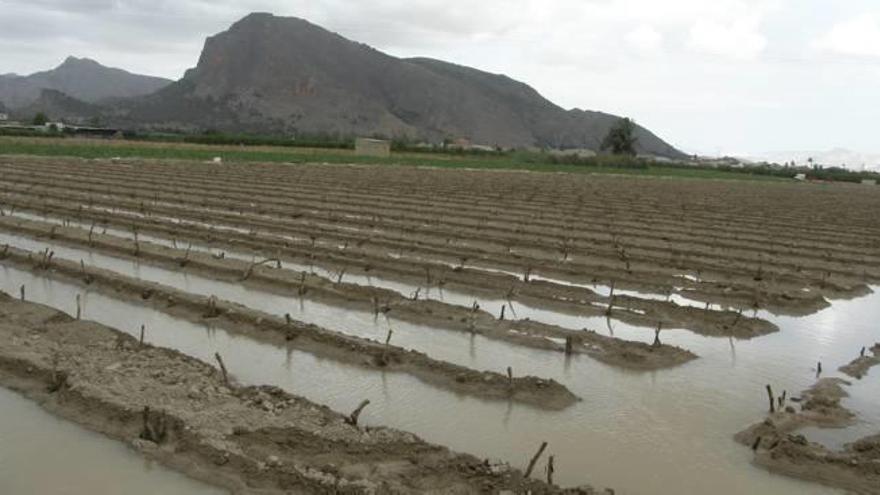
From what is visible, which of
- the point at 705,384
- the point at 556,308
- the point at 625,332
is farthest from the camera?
the point at 556,308

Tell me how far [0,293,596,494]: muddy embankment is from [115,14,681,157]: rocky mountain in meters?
101

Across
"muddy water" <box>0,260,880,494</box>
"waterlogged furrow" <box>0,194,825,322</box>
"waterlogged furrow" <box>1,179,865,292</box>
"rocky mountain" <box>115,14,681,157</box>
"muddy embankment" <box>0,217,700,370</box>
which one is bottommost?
"muddy water" <box>0,260,880,494</box>

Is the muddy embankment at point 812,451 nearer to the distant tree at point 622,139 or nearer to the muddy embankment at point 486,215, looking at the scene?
the muddy embankment at point 486,215

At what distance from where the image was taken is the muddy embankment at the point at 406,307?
24.5ft

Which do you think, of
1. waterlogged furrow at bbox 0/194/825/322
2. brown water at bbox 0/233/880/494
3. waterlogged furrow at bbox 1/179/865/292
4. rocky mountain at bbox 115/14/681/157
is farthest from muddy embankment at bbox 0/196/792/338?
rocky mountain at bbox 115/14/681/157

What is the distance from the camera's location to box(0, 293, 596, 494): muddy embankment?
452 cm

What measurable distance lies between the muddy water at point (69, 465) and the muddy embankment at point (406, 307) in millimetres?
3937

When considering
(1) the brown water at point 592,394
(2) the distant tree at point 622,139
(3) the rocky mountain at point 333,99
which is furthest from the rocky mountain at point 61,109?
(1) the brown water at point 592,394

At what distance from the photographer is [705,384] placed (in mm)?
6805

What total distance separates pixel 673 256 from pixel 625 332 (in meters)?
5.99

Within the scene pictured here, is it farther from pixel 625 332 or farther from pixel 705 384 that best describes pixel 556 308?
pixel 705 384

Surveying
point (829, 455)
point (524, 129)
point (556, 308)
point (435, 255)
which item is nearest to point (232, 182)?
point (435, 255)

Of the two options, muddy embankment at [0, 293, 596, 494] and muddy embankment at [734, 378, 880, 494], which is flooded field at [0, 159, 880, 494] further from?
muddy embankment at [0, 293, 596, 494]

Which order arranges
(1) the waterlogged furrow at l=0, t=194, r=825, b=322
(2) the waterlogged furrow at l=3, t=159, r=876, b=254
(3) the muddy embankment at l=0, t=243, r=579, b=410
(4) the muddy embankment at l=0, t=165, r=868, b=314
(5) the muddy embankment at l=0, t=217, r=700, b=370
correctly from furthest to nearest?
1. (2) the waterlogged furrow at l=3, t=159, r=876, b=254
2. (4) the muddy embankment at l=0, t=165, r=868, b=314
3. (1) the waterlogged furrow at l=0, t=194, r=825, b=322
4. (5) the muddy embankment at l=0, t=217, r=700, b=370
5. (3) the muddy embankment at l=0, t=243, r=579, b=410
